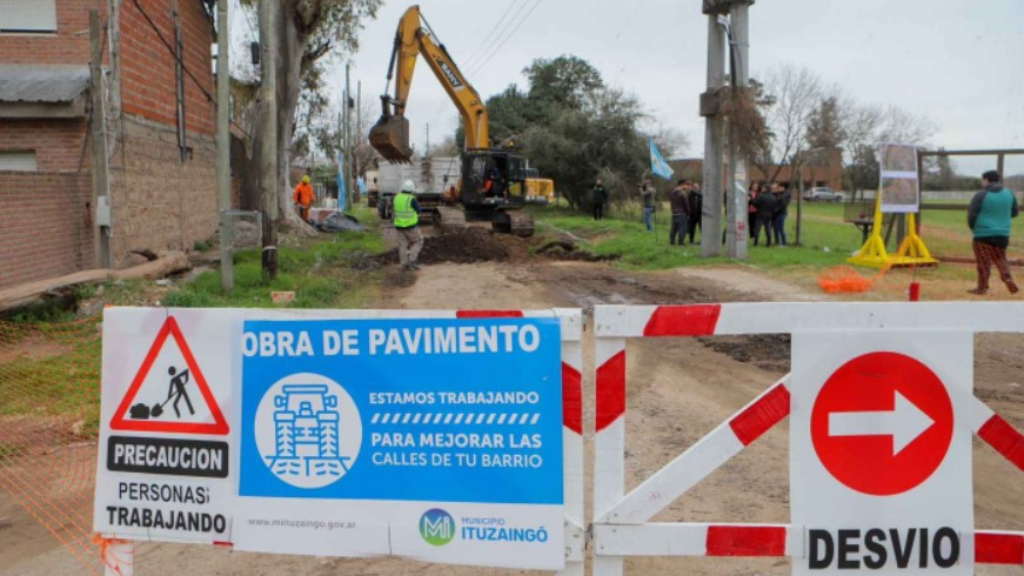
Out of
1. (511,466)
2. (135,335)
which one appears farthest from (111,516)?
(511,466)

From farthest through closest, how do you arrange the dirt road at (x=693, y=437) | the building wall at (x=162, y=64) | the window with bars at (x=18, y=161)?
1. the building wall at (x=162, y=64)
2. the window with bars at (x=18, y=161)
3. the dirt road at (x=693, y=437)

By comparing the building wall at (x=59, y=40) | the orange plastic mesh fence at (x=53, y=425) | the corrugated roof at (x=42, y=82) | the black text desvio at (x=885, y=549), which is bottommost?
the orange plastic mesh fence at (x=53, y=425)

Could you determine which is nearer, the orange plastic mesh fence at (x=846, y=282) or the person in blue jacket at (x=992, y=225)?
the person in blue jacket at (x=992, y=225)

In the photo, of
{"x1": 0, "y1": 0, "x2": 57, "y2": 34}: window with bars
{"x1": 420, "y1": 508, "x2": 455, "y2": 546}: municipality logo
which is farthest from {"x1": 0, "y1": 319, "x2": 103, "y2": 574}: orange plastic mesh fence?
{"x1": 0, "y1": 0, "x2": 57, "y2": 34}: window with bars

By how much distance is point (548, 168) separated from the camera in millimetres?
45250

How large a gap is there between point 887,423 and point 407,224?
52.1 ft

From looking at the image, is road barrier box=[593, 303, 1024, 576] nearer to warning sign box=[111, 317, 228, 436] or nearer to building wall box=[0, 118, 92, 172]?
warning sign box=[111, 317, 228, 436]

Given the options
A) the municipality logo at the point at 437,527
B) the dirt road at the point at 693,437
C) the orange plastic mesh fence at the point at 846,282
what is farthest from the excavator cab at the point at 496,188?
the municipality logo at the point at 437,527

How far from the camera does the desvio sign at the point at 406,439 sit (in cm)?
337

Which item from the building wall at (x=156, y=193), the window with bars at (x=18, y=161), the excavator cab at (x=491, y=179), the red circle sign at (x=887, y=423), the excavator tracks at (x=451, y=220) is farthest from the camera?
the excavator tracks at (x=451, y=220)

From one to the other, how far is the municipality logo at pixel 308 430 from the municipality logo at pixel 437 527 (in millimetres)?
384

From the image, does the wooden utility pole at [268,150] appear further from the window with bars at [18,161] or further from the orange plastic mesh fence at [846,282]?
the orange plastic mesh fence at [846,282]

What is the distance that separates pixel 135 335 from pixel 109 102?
41.8 feet

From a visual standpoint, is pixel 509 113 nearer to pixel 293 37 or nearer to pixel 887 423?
pixel 293 37
